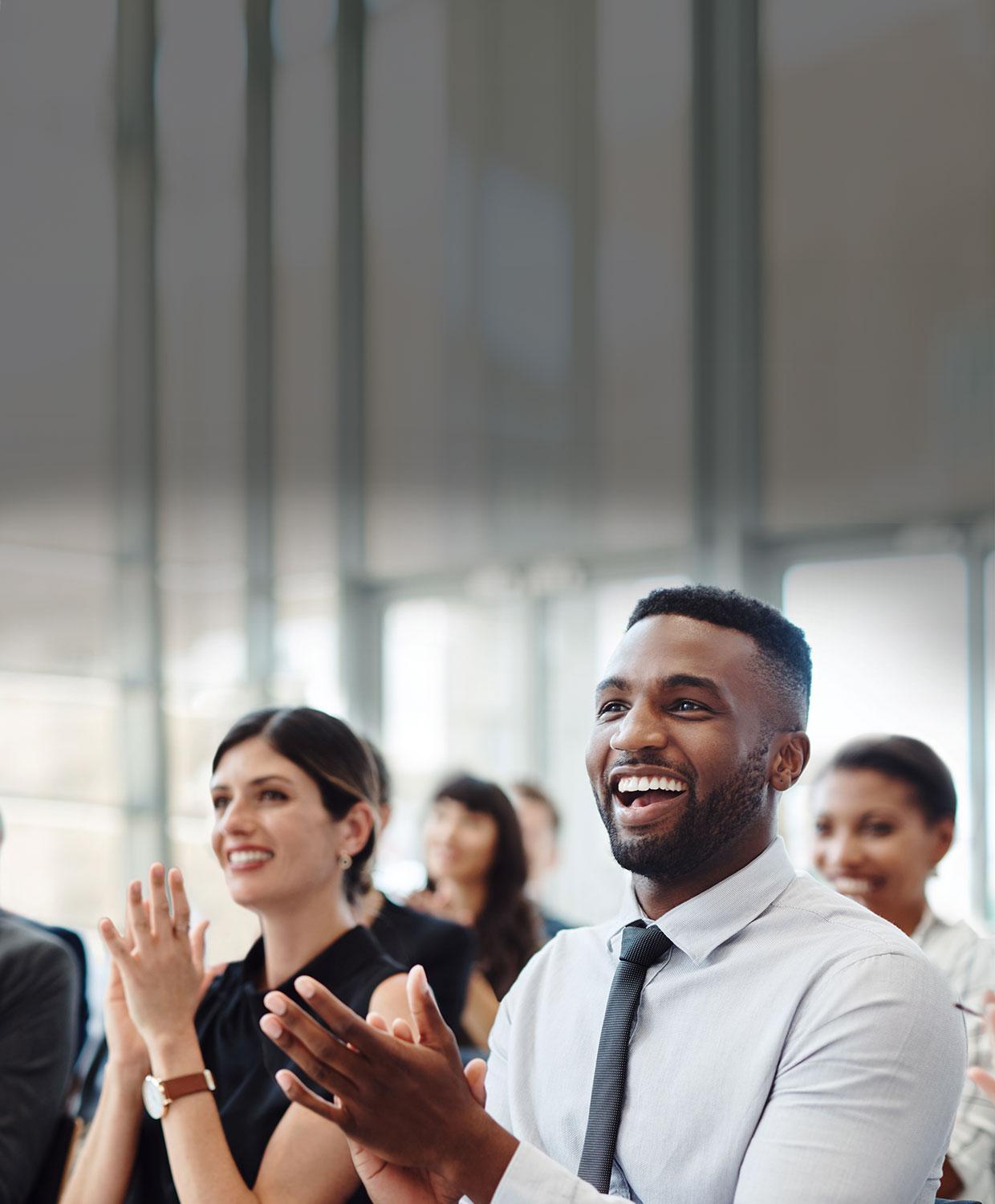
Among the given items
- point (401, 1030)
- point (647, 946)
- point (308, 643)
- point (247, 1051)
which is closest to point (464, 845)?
point (247, 1051)

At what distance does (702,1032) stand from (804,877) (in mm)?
216

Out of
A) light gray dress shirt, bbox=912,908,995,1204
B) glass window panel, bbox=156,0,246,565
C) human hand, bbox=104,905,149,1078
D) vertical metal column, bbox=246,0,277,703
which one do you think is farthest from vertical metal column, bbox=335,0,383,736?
human hand, bbox=104,905,149,1078

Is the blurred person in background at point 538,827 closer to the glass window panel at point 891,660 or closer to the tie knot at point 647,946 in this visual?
the glass window panel at point 891,660

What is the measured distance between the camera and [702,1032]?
1331mm

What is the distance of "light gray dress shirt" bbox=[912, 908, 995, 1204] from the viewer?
82.8 inches

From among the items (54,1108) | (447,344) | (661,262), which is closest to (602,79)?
(661,262)

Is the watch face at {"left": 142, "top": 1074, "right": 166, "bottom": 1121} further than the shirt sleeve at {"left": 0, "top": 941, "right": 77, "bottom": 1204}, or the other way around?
the shirt sleeve at {"left": 0, "top": 941, "right": 77, "bottom": 1204}

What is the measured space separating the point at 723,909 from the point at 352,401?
5.91 metres

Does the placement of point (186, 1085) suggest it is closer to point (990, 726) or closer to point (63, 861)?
point (990, 726)

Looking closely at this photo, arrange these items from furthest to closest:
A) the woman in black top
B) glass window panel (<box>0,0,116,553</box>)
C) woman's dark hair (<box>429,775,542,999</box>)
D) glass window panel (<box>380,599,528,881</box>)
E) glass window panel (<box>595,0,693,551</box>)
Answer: glass window panel (<box>380,599,528,881</box>)
glass window panel (<box>595,0,693,551</box>)
glass window panel (<box>0,0,116,553</box>)
woman's dark hair (<box>429,775,542,999</box>)
the woman in black top

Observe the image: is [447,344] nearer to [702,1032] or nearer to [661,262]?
[661,262]

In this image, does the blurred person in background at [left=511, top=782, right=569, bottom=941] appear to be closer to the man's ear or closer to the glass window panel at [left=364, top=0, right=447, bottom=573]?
the glass window panel at [left=364, top=0, right=447, bottom=573]

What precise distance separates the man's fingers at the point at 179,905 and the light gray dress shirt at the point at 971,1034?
1.11 metres

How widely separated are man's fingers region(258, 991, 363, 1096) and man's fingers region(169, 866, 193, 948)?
2.61ft
